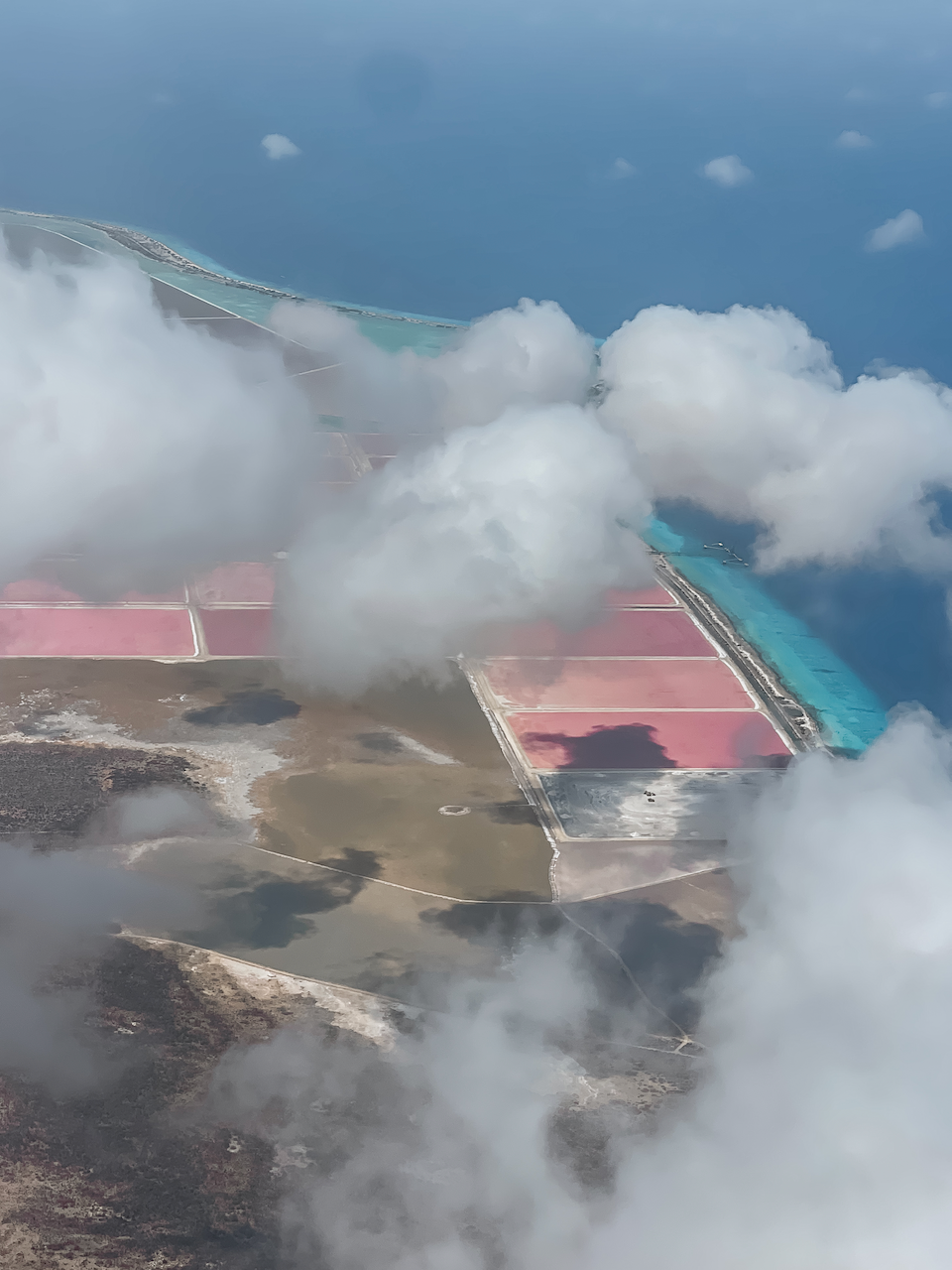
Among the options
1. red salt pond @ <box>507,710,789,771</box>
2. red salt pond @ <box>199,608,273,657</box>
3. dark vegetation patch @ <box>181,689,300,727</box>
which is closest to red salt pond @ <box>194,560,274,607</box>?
red salt pond @ <box>199,608,273,657</box>

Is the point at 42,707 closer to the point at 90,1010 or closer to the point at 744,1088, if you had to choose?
the point at 90,1010

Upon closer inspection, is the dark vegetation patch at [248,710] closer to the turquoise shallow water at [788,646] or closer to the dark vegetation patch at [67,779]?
the dark vegetation patch at [67,779]

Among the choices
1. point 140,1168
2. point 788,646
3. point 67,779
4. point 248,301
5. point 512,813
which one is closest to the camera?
point 140,1168

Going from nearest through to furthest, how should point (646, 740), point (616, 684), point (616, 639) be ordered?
point (646, 740) → point (616, 684) → point (616, 639)

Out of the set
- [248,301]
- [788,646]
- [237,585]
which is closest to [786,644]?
[788,646]

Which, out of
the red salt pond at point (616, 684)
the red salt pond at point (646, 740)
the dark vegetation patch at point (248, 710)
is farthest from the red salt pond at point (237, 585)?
the red salt pond at point (646, 740)

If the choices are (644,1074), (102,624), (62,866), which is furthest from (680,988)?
(102,624)

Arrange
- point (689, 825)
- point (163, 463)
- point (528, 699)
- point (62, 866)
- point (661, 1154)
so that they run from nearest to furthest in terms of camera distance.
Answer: point (661, 1154)
point (62, 866)
point (689, 825)
point (528, 699)
point (163, 463)

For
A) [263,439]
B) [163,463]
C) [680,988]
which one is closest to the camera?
[680,988]

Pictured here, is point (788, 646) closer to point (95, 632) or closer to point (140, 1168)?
point (95, 632)
